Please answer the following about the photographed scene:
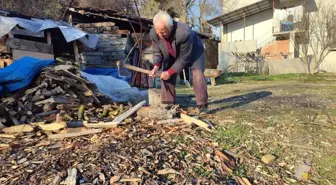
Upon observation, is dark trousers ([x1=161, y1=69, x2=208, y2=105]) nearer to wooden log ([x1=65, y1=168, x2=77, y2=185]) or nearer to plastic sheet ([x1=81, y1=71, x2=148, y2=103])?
plastic sheet ([x1=81, y1=71, x2=148, y2=103])

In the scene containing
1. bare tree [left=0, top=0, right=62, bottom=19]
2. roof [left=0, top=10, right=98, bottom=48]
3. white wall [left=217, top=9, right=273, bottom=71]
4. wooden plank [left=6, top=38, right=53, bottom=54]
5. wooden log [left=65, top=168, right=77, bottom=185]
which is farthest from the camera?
white wall [left=217, top=9, right=273, bottom=71]

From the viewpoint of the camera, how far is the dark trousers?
14.1 feet

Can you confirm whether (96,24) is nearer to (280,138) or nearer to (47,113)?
(47,113)

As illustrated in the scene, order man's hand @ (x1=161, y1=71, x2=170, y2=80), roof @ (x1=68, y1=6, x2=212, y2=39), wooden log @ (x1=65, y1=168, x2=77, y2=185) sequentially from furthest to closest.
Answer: roof @ (x1=68, y1=6, x2=212, y2=39)
man's hand @ (x1=161, y1=71, x2=170, y2=80)
wooden log @ (x1=65, y1=168, x2=77, y2=185)

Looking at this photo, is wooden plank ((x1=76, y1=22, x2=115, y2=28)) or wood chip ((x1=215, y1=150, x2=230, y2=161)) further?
wooden plank ((x1=76, y1=22, x2=115, y2=28))

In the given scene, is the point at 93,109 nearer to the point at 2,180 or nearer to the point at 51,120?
the point at 51,120

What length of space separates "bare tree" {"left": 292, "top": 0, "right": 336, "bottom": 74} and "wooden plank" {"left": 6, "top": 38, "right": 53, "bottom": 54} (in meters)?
14.7

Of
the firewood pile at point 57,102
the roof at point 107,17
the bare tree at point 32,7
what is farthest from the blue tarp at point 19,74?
the bare tree at point 32,7

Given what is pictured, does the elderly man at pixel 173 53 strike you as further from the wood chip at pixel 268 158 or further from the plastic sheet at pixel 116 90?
the wood chip at pixel 268 158

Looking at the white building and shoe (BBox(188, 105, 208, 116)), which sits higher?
the white building

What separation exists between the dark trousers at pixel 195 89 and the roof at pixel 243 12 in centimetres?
2072

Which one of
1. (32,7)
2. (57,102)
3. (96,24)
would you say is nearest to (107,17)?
(96,24)

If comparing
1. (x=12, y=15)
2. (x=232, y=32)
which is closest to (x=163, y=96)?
(x=12, y=15)

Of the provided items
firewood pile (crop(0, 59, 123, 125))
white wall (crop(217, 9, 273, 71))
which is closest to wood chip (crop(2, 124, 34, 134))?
firewood pile (crop(0, 59, 123, 125))
